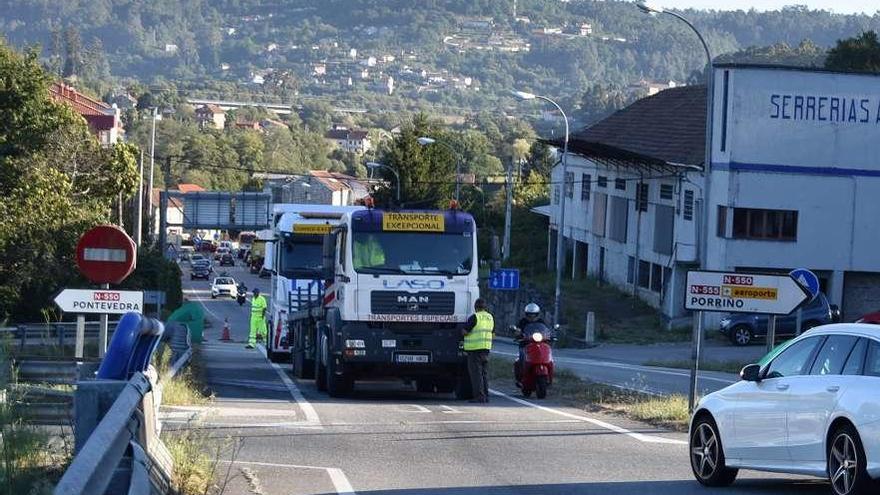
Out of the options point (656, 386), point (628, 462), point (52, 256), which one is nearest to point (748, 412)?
point (628, 462)

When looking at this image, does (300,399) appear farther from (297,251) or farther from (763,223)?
(763,223)

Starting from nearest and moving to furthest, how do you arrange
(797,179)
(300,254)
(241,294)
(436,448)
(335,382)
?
1. (436,448)
2. (335,382)
3. (300,254)
4. (797,179)
5. (241,294)

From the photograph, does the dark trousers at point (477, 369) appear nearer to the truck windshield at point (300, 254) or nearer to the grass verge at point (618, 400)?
the grass verge at point (618, 400)

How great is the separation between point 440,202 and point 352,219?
171 feet

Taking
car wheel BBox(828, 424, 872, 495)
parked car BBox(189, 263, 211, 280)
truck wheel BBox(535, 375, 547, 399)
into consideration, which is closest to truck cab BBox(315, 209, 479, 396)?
truck wheel BBox(535, 375, 547, 399)

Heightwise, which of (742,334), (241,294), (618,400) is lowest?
(241,294)

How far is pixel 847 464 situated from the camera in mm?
10641

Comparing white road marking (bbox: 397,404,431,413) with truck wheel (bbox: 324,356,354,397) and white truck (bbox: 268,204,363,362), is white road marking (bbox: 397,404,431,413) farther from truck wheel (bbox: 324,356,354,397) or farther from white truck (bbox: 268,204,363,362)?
white truck (bbox: 268,204,363,362)

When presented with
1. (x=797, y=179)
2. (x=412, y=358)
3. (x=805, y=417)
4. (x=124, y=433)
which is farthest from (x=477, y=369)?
(x=797, y=179)

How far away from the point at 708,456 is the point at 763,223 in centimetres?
3905

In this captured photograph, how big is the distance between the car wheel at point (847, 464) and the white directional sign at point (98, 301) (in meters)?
8.18

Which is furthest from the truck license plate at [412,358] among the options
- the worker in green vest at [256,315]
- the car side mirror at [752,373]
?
the worker in green vest at [256,315]

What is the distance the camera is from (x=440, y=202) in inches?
2908

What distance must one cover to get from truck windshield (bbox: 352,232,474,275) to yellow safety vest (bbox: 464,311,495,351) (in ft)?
2.98
